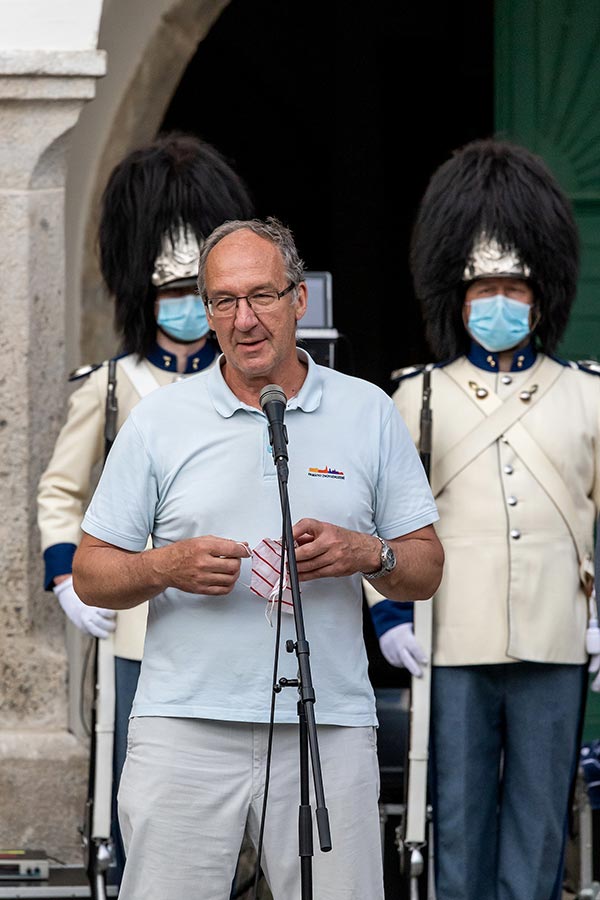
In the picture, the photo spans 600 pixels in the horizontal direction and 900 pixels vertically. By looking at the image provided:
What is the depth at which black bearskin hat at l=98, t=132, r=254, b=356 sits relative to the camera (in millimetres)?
4949

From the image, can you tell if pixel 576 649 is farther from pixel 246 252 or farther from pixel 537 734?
pixel 246 252

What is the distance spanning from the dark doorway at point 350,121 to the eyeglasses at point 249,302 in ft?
16.7

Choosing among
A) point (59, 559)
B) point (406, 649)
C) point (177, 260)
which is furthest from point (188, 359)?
point (406, 649)

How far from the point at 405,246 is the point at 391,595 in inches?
211

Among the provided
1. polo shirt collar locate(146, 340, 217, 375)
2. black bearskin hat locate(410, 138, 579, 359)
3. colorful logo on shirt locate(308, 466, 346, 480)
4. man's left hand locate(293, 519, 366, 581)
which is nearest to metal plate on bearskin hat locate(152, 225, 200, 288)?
polo shirt collar locate(146, 340, 217, 375)

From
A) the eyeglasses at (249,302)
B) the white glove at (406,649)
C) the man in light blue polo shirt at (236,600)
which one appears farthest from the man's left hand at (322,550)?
the white glove at (406,649)

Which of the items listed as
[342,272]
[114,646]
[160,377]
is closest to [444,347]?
[160,377]

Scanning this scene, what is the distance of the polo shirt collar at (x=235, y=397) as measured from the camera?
3477 millimetres

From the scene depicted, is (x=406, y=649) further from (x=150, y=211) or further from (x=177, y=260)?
(x=150, y=211)

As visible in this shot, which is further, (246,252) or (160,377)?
(160,377)

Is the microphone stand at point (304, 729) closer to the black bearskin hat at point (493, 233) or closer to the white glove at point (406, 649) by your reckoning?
the white glove at point (406, 649)

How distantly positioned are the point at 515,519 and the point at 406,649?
412 mm

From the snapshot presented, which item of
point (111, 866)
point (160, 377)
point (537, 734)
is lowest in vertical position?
point (111, 866)

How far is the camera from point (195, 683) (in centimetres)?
340
